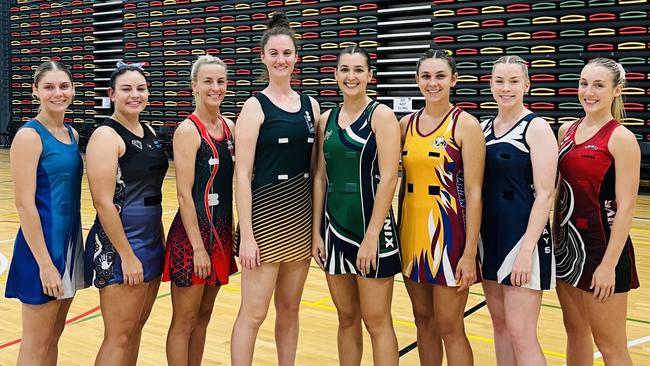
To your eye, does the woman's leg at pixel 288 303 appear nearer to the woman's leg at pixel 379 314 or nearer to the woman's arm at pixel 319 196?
the woman's arm at pixel 319 196

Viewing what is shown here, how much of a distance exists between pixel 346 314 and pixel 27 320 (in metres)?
1.25

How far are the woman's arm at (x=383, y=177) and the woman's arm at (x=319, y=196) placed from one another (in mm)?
237

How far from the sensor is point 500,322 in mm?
2473

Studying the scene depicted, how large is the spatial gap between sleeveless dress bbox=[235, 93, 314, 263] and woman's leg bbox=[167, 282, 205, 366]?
1.11 ft

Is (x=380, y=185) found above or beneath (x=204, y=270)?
above

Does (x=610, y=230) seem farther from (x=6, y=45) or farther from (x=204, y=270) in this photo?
(x=6, y=45)

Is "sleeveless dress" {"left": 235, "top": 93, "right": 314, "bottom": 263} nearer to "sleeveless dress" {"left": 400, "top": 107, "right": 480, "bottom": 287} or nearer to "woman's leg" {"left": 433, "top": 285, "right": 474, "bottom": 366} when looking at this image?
"sleeveless dress" {"left": 400, "top": 107, "right": 480, "bottom": 287}

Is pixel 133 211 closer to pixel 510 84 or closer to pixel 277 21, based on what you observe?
pixel 277 21

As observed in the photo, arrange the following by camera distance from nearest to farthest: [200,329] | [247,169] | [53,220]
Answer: [53,220]
[247,169]
[200,329]

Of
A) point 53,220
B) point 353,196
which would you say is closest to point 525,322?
point 353,196

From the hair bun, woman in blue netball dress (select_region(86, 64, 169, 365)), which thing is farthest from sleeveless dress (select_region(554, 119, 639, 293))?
Answer: woman in blue netball dress (select_region(86, 64, 169, 365))

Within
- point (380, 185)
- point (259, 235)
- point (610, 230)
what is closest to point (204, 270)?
point (259, 235)

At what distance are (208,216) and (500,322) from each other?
50.0 inches

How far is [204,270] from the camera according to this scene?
2479mm
